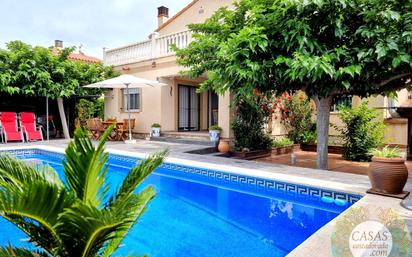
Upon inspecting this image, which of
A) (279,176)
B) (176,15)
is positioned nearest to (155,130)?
(279,176)

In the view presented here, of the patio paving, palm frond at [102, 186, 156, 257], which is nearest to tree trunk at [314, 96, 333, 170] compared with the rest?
the patio paving

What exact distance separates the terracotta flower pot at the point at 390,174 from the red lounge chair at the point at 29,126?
12884mm

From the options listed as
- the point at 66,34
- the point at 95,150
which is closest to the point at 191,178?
the point at 95,150

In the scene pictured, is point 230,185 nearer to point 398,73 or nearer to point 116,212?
point 398,73

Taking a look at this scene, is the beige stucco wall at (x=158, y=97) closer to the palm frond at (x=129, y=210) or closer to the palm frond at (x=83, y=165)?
the palm frond at (x=129, y=210)

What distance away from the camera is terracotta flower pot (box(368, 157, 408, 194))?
15.7ft

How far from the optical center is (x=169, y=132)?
46.5ft

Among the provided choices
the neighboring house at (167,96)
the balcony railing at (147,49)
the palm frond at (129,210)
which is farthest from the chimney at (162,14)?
the palm frond at (129,210)

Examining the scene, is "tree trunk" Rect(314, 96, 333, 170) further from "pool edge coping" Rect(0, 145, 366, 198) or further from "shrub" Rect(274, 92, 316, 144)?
"shrub" Rect(274, 92, 316, 144)

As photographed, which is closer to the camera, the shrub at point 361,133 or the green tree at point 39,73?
the shrub at point 361,133

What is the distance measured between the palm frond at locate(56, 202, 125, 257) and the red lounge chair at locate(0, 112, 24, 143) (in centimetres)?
1248

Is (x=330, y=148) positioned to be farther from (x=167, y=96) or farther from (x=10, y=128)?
(x=10, y=128)

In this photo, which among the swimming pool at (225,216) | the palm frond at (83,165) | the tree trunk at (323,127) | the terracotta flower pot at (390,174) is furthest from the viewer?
the tree trunk at (323,127)

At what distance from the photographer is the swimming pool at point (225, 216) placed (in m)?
4.18
